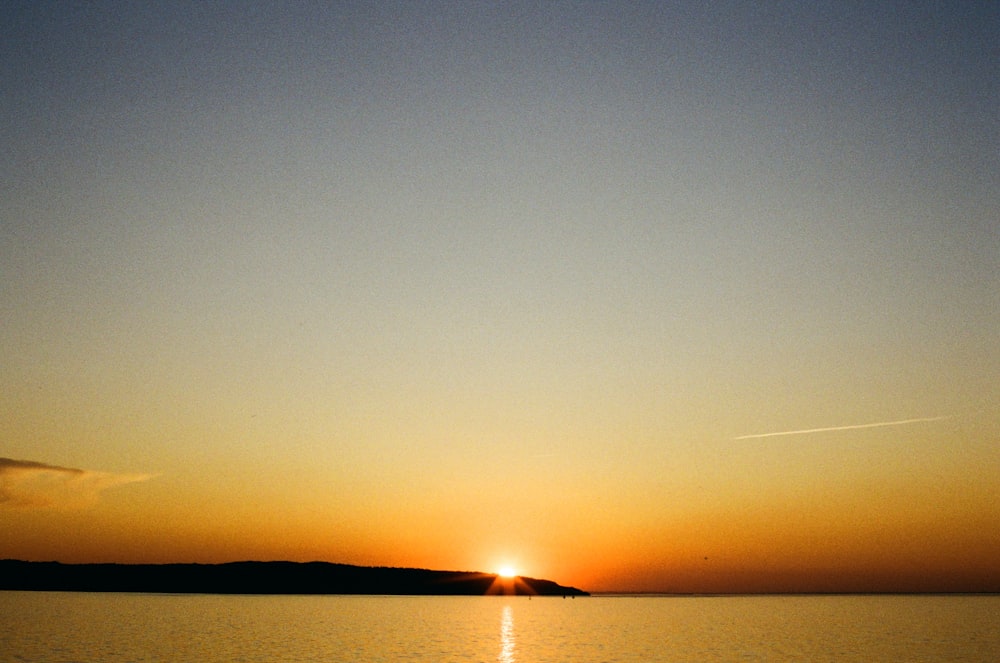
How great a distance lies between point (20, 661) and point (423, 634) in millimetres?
57981

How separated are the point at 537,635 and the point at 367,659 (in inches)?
1920

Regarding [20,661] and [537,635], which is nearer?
[20,661]

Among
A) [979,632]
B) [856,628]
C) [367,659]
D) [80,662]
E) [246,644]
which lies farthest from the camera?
[856,628]

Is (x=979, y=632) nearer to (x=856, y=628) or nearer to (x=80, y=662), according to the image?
(x=856, y=628)

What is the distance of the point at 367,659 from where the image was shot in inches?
3061

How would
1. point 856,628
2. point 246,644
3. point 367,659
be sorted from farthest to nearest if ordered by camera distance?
1. point 856,628
2. point 246,644
3. point 367,659

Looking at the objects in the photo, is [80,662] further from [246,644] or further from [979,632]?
[979,632]

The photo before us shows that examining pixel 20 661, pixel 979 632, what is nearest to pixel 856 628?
pixel 979 632

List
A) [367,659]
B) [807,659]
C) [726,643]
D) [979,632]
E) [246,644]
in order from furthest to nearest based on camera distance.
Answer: [979,632], [726,643], [246,644], [807,659], [367,659]

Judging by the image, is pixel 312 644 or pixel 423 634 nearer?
pixel 312 644

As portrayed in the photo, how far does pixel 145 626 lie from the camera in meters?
116

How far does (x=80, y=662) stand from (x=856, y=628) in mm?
117784

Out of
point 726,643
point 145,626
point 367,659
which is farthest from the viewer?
point 145,626

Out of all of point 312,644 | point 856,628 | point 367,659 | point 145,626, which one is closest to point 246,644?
point 312,644
